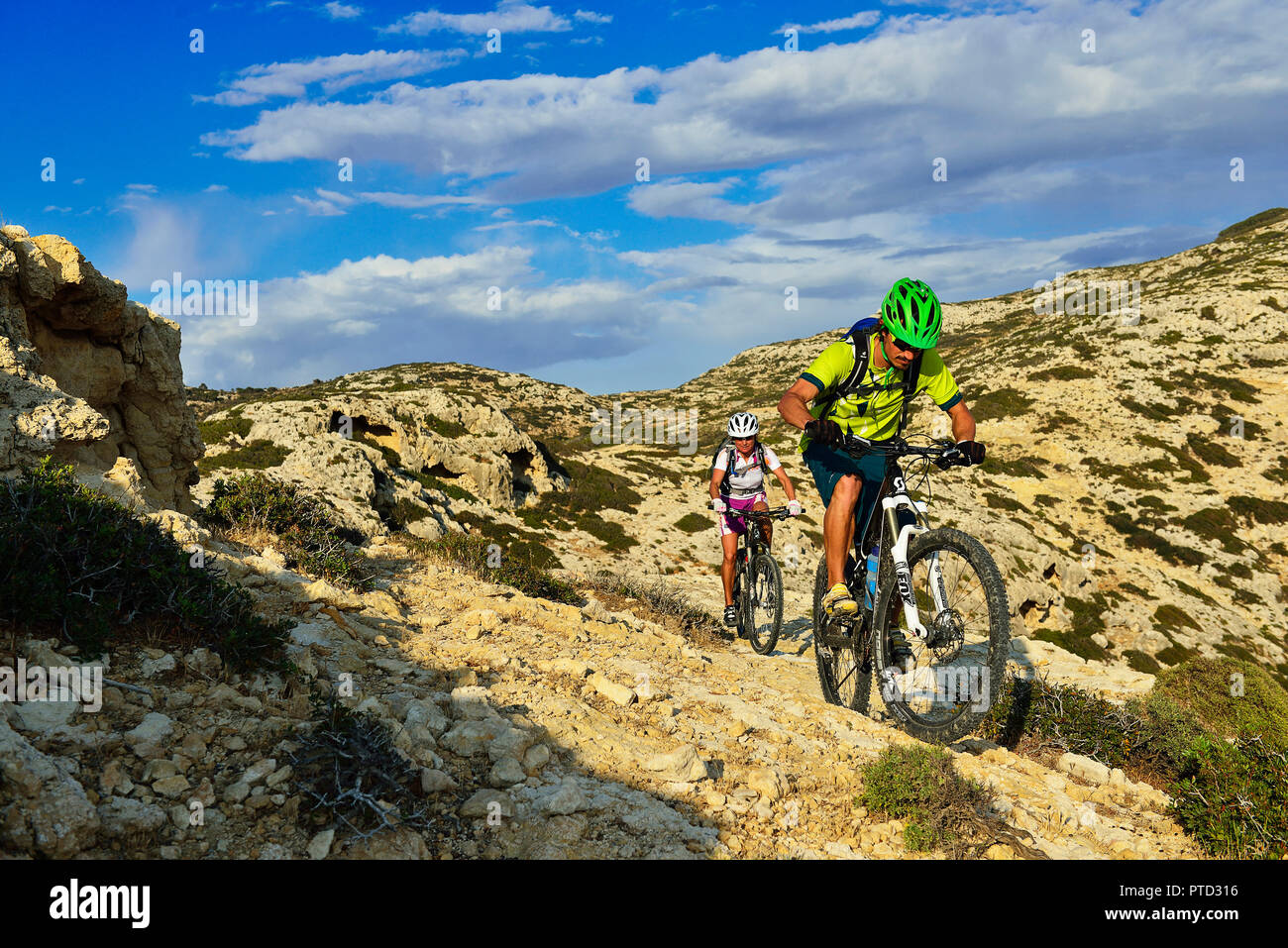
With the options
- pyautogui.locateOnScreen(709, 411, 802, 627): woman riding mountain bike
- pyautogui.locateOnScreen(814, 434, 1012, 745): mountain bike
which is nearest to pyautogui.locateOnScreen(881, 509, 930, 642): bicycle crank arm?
pyautogui.locateOnScreen(814, 434, 1012, 745): mountain bike

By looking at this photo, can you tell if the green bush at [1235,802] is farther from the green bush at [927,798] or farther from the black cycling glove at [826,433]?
the black cycling glove at [826,433]

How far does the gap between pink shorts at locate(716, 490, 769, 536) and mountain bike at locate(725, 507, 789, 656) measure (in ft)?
0.25

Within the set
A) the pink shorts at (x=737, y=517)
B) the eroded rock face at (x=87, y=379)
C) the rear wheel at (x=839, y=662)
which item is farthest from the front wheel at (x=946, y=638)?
the eroded rock face at (x=87, y=379)

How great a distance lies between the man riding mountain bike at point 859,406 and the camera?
5.75 meters

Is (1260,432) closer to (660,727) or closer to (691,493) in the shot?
(691,493)

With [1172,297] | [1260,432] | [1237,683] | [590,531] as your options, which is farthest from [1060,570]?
[1172,297]

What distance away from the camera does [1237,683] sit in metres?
8.28

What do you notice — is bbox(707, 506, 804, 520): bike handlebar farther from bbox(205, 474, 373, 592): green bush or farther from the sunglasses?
bbox(205, 474, 373, 592): green bush

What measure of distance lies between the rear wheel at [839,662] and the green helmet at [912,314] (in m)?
1.93

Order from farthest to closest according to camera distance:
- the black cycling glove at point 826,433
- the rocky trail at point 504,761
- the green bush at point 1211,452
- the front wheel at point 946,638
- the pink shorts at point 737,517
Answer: the green bush at point 1211,452, the pink shorts at point 737,517, the black cycling glove at point 826,433, the front wheel at point 946,638, the rocky trail at point 504,761

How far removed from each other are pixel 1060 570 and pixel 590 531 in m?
20.1

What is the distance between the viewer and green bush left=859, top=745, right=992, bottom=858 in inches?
156

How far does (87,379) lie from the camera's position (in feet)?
27.8

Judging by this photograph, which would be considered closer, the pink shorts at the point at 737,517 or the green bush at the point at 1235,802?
the green bush at the point at 1235,802
